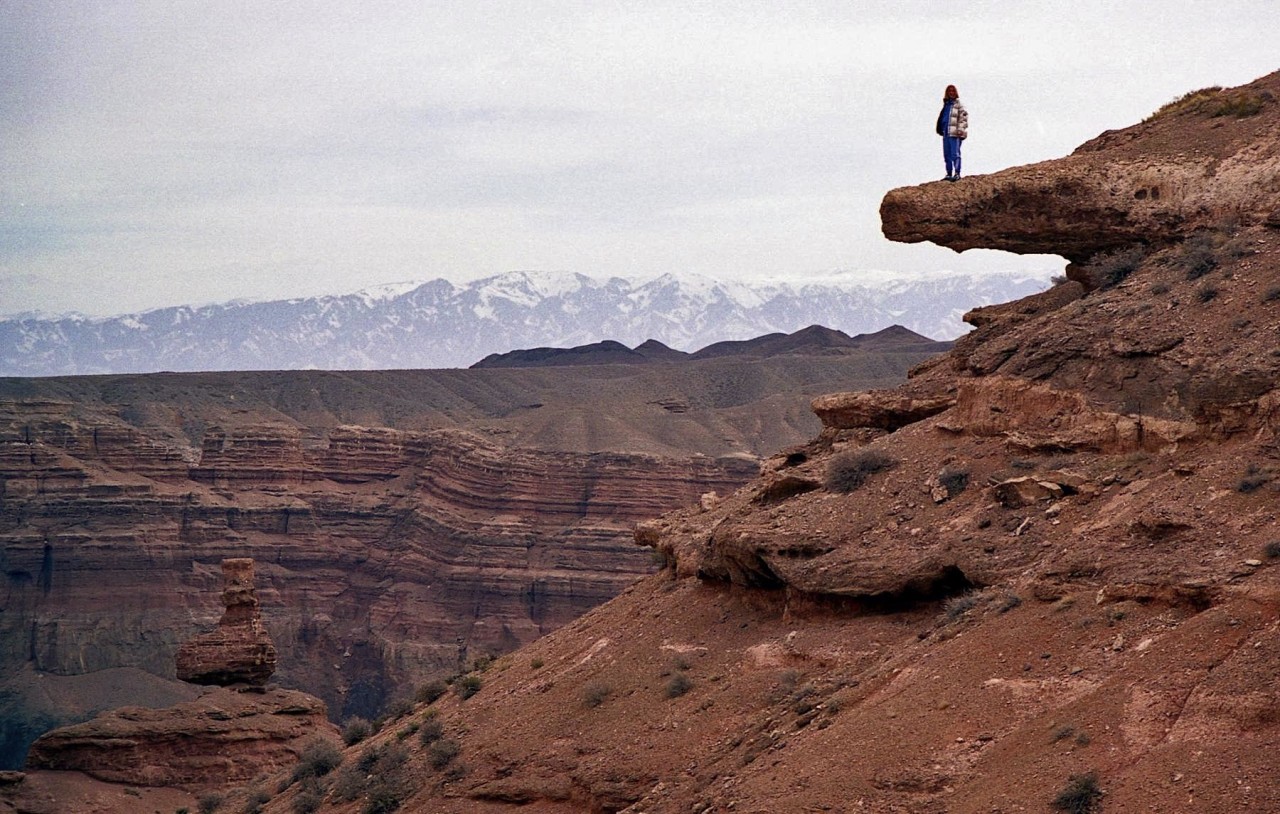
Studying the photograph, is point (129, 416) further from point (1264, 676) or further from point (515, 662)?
point (1264, 676)

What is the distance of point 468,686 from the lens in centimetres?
2841

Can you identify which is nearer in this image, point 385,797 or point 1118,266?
point 1118,266

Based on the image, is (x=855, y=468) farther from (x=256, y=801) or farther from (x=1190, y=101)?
(x=256, y=801)

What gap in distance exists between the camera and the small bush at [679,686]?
2095 centimetres

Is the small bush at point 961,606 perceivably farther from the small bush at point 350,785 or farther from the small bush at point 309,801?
the small bush at point 309,801

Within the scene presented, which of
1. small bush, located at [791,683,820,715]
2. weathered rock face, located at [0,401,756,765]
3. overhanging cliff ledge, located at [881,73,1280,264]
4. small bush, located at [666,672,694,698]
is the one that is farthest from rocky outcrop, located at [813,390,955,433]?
weathered rock face, located at [0,401,756,765]

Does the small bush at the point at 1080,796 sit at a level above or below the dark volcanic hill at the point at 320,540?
above

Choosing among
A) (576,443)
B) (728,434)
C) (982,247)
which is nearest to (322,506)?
(576,443)

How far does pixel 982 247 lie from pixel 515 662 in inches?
421

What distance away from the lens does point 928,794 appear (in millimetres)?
15289

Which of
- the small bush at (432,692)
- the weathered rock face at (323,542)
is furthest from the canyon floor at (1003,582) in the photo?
the weathered rock face at (323,542)

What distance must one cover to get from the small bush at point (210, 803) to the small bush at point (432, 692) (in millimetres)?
5464

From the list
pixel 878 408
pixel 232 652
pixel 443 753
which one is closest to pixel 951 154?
pixel 878 408

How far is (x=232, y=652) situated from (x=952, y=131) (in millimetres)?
29748
